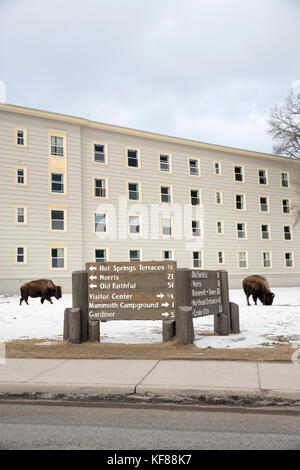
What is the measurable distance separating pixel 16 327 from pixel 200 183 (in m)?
30.4

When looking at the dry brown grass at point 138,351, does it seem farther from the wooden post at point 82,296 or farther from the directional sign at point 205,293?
the directional sign at point 205,293

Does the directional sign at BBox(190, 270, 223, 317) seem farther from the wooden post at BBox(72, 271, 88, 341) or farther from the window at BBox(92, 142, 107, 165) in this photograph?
the window at BBox(92, 142, 107, 165)

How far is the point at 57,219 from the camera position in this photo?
34.4 meters

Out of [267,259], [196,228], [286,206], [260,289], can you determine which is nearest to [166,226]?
[196,228]

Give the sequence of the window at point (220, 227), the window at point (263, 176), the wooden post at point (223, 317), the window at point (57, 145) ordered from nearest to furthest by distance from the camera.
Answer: the wooden post at point (223, 317)
the window at point (57, 145)
the window at point (220, 227)
the window at point (263, 176)

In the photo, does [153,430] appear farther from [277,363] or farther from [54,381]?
[277,363]

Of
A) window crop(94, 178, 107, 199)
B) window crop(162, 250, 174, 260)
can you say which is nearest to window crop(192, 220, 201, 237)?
window crop(162, 250, 174, 260)

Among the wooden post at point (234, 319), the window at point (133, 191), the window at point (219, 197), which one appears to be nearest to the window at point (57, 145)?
the window at point (133, 191)

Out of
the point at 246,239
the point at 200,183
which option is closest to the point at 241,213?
the point at 246,239

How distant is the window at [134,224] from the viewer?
37.5 meters

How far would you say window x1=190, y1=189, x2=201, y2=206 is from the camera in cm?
4100

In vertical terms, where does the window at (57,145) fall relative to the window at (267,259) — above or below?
above

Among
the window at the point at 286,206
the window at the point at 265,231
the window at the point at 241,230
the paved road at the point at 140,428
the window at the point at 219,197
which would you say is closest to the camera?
the paved road at the point at 140,428

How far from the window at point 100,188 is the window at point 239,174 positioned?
548 inches
